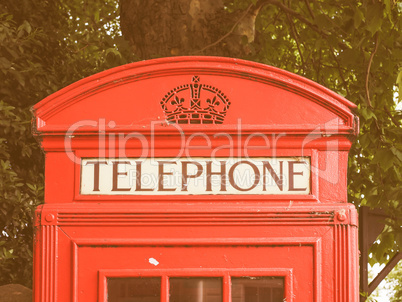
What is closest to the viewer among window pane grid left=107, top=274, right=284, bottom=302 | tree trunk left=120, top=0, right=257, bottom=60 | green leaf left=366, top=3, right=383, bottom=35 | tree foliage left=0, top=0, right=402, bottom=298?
window pane grid left=107, top=274, right=284, bottom=302

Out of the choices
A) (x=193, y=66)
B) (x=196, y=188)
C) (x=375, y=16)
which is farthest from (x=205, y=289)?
(x=375, y=16)

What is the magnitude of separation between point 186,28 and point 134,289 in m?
2.69

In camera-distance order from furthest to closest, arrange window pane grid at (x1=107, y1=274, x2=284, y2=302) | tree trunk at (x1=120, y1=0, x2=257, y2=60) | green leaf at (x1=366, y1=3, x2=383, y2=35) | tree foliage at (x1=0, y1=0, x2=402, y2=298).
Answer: tree trunk at (x1=120, y1=0, x2=257, y2=60) < tree foliage at (x1=0, y1=0, x2=402, y2=298) < green leaf at (x1=366, y1=3, x2=383, y2=35) < window pane grid at (x1=107, y1=274, x2=284, y2=302)

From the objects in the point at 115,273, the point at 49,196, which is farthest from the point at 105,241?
the point at 49,196

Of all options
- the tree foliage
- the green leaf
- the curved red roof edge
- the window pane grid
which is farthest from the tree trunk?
the window pane grid

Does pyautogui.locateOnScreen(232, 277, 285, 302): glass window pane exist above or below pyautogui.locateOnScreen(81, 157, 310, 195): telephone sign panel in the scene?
below

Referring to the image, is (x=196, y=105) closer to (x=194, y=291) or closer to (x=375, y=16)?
(x=194, y=291)

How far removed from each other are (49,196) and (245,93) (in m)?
0.83

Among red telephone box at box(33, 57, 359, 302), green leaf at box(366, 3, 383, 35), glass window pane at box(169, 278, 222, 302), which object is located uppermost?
green leaf at box(366, 3, 383, 35)

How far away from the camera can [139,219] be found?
2305 mm

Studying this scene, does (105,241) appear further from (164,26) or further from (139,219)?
(164,26)

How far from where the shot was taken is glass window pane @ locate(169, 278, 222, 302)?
2277 millimetres

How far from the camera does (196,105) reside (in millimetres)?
2352

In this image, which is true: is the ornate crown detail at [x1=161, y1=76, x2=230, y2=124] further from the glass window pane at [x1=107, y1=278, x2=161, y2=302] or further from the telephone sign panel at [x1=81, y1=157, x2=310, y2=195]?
the glass window pane at [x1=107, y1=278, x2=161, y2=302]
